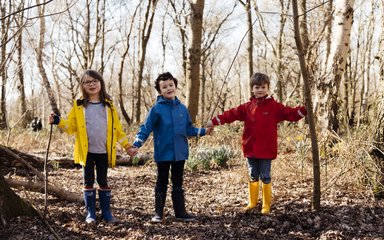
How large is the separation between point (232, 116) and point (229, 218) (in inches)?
38.6

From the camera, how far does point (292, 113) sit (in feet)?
11.6

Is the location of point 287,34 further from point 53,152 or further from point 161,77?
point 161,77

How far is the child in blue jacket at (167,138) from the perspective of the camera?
3.44 m

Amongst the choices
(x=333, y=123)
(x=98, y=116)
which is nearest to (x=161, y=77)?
(x=98, y=116)

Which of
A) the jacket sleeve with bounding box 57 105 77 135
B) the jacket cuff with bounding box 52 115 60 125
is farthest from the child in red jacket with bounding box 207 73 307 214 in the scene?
the jacket cuff with bounding box 52 115 60 125

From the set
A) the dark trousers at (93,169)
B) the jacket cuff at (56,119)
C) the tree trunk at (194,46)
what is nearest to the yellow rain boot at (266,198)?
the dark trousers at (93,169)

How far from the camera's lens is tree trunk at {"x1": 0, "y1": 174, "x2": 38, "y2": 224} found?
123 inches

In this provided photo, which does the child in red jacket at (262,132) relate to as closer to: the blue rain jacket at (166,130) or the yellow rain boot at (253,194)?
the yellow rain boot at (253,194)

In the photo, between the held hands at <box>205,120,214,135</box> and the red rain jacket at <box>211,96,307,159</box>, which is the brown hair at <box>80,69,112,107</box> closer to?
the held hands at <box>205,120,214,135</box>

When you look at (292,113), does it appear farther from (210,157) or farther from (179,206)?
(210,157)

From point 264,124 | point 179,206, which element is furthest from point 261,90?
point 179,206

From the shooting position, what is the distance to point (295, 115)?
3525 millimetres

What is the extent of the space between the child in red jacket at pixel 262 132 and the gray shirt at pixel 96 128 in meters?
1.34

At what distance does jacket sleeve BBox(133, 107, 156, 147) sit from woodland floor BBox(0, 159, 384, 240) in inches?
28.4
